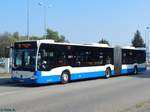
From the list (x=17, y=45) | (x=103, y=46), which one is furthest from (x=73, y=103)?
(x=103, y=46)

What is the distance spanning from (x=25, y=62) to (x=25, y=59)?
0.66ft

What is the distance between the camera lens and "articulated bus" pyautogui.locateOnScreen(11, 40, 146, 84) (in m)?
22.0

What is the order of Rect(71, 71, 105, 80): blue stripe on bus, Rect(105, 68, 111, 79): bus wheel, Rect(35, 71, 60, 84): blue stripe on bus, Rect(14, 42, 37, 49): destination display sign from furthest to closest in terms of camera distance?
1. Rect(105, 68, 111, 79): bus wheel
2. Rect(71, 71, 105, 80): blue stripe on bus
3. Rect(14, 42, 37, 49): destination display sign
4. Rect(35, 71, 60, 84): blue stripe on bus

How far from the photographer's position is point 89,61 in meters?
27.0

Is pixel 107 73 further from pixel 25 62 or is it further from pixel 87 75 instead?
pixel 25 62

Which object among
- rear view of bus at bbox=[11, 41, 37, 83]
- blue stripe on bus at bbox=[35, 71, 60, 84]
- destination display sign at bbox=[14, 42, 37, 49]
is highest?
destination display sign at bbox=[14, 42, 37, 49]

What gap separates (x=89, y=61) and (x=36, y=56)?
19.8ft

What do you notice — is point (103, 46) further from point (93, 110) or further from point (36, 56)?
point (93, 110)

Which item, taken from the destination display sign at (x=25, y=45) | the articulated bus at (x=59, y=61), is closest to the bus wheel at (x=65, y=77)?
the articulated bus at (x=59, y=61)

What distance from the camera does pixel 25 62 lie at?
22.4 m

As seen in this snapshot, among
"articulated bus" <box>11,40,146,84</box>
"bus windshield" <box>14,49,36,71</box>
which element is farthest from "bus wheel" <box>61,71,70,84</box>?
"bus windshield" <box>14,49,36,71</box>

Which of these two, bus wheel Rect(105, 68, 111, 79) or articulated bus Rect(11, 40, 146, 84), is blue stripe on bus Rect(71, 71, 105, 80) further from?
bus wheel Rect(105, 68, 111, 79)

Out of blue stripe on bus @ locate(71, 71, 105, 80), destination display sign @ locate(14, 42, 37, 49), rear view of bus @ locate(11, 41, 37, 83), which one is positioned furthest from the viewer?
blue stripe on bus @ locate(71, 71, 105, 80)

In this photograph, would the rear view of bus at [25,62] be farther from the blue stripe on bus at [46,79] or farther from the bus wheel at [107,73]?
the bus wheel at [107,73]
